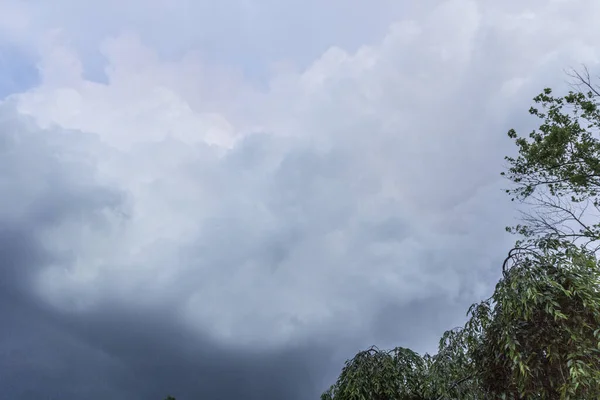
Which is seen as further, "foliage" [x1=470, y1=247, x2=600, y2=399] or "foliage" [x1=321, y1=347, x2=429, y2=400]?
"foliage" [x1=321, y1=347, x2=429, y2=400]

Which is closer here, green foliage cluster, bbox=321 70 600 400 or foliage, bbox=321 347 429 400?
green foliage cluster, bbox=321 70 600 400

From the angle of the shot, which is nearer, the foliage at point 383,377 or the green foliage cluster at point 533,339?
the green foliage cluster at point 533,339

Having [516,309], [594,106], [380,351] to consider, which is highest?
[594,106]

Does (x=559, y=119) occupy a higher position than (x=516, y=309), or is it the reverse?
(x=559, y=119)

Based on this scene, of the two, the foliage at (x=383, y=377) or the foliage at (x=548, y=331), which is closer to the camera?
the foliage at (x=548, y=331)

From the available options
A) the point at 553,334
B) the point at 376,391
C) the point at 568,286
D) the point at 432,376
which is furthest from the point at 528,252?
the point at 376,391

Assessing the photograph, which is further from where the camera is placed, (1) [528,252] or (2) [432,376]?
(2) [432,376]

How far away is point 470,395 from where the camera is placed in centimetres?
858

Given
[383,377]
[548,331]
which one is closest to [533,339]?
[548,331]

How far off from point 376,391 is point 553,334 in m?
5.71

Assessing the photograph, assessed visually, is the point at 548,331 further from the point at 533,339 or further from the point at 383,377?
the point at 383,377

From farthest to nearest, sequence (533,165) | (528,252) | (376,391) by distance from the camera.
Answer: (533,165)
(376,391)
(528,252)

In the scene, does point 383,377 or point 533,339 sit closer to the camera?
point 533,339

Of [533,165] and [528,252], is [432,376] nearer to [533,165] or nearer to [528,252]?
[528,252]
